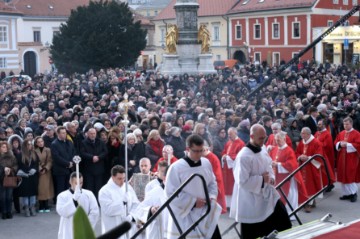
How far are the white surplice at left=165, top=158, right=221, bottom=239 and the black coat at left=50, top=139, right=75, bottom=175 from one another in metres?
5.40

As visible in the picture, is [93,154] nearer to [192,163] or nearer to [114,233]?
[192,163]

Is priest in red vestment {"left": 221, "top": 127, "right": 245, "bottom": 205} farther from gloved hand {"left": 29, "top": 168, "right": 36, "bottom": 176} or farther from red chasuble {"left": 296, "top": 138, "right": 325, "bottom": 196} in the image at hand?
A: gloved hand {"left": 29, "top": 168, "right": 36, "bottom": 176}

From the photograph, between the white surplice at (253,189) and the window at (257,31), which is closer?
the white surplice at (253,189)

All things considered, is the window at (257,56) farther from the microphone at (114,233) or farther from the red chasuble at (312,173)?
the microphone at (114,233)

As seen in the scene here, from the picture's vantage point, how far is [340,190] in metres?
13.6

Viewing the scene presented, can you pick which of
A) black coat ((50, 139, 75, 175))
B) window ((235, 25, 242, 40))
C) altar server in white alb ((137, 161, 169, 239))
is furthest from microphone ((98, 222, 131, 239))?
window ((235, 25, 242, 40))

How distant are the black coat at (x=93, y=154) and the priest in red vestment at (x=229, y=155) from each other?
2381mm

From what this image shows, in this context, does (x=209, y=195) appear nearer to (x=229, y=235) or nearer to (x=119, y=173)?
(x=119, y=173)

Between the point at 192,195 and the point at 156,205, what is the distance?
1.47 meters

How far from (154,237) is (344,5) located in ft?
167

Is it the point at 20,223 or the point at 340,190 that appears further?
the point at 340,190

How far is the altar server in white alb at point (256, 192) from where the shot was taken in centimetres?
754

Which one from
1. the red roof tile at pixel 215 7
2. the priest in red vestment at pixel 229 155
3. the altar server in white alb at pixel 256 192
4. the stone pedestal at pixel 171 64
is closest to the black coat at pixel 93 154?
the priest in red vestment at pixel 229 155

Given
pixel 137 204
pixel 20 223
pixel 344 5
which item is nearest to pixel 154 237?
pixel 137 204
